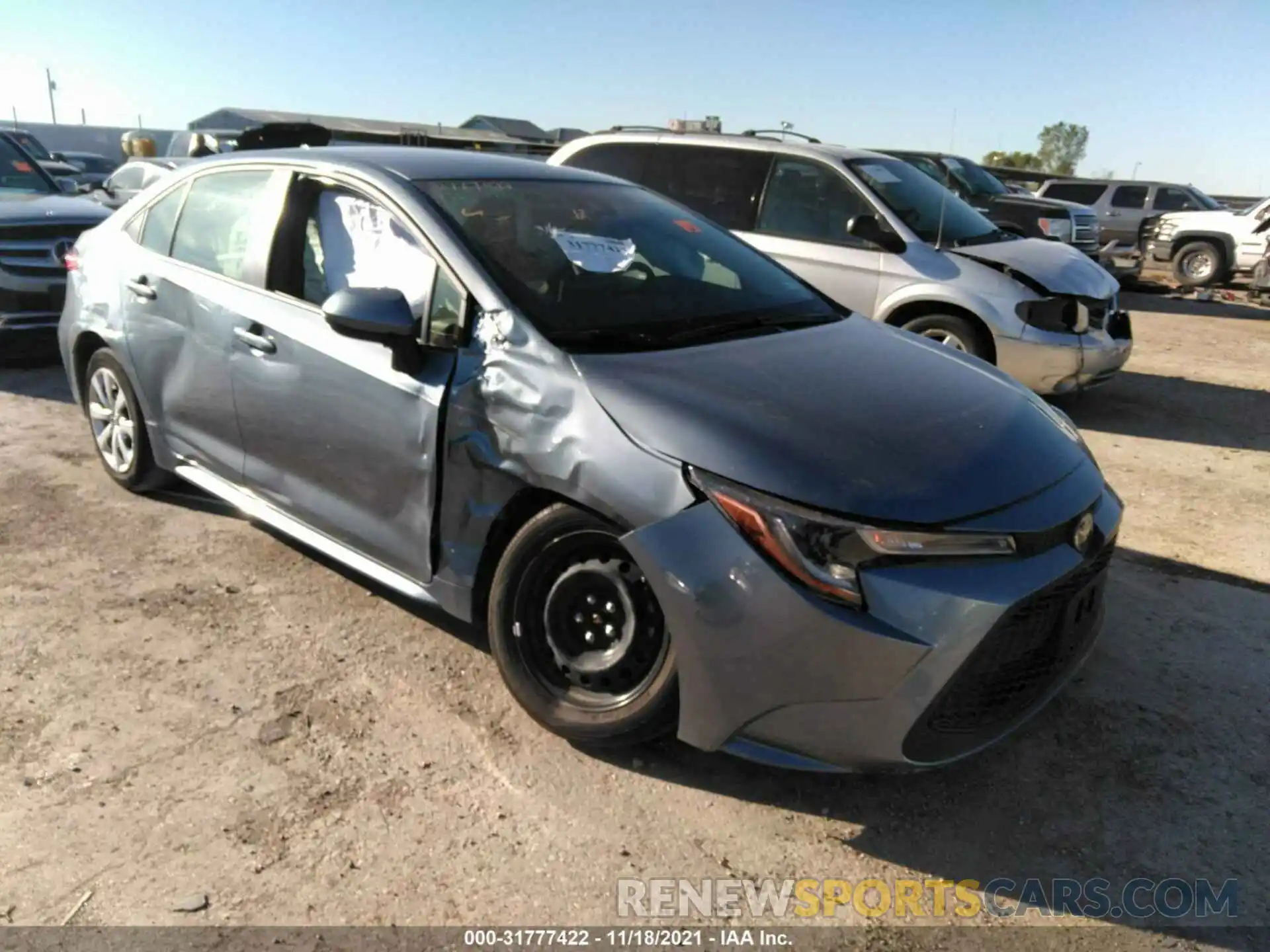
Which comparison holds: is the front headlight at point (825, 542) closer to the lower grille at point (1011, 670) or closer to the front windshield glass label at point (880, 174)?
the lower grille at point (1011, 670)

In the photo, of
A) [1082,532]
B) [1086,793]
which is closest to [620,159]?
[1082,532]

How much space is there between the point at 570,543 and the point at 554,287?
35.3 inches

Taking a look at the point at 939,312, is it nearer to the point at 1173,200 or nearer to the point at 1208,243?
the point at 1208,243

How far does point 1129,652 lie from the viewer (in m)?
3.83

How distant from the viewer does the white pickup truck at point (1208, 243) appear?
16.5m

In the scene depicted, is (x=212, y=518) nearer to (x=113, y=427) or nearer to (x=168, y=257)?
(x=113, y=427)

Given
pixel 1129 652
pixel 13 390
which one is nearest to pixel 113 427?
pixel 13 390

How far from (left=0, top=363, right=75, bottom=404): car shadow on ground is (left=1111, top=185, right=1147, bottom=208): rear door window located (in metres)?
19.5

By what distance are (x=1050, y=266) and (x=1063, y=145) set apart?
7376 centimetres

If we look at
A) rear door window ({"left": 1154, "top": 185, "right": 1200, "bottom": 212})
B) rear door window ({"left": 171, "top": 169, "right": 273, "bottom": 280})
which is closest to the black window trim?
rear door window ({"left": 171, "top": 169, "right": 273, "bottom": 280})

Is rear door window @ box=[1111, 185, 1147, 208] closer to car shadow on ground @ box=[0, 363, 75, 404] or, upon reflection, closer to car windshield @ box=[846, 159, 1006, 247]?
car windshield @ box=[846, 159, 1006, 247]

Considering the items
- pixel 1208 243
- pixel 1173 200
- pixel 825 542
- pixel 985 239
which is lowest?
pixel 1208 243

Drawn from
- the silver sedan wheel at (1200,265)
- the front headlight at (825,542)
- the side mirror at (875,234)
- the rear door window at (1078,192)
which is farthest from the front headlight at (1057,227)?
the front headlight at (825,542)

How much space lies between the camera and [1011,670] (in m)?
2.75
